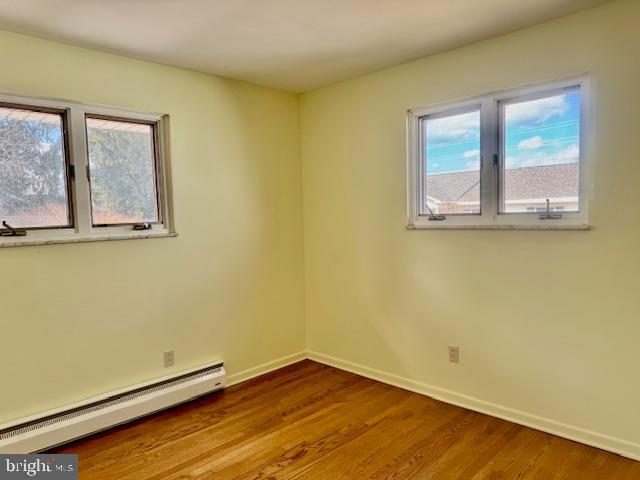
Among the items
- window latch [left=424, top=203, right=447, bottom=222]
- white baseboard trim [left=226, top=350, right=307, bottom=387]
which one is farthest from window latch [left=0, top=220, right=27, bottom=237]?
window latch [left=424, top=203, right=447, bottom=222]

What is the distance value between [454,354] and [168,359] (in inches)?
77.9

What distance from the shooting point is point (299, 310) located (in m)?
3.88

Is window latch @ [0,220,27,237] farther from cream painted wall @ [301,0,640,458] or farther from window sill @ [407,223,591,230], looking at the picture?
window sill @ [407,223,591,230]

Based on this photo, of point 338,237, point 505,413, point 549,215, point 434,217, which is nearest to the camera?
point 549,215

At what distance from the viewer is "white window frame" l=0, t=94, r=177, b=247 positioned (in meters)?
2.43

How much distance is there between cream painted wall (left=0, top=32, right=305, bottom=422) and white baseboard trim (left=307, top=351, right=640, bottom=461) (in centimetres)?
82

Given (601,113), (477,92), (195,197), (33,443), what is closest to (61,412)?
(33,443)

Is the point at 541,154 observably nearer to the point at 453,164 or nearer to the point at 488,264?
the point at 453,164

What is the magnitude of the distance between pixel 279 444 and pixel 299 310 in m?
1.52

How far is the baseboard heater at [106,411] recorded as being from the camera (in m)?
2.31

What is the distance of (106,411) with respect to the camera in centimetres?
259

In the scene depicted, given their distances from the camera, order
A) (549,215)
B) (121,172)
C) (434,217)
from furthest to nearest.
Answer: (434,217) < (121,172) < (549,215)

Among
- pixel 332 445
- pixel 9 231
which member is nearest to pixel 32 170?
pixel 9 231

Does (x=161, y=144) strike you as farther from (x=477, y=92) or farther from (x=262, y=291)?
(x=477, y=92)
